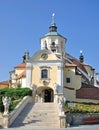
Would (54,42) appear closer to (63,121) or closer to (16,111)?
(16,111)

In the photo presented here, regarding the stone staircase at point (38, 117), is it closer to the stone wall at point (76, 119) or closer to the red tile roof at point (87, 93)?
the stone wall at point (76, 119)

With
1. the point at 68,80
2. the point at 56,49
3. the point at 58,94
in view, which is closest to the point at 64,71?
the point at 68,80

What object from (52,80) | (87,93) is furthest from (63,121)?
(87,93)

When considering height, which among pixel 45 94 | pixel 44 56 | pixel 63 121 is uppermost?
pixel 44 56

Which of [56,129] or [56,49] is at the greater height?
[56,49]

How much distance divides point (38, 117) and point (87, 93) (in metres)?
20.5

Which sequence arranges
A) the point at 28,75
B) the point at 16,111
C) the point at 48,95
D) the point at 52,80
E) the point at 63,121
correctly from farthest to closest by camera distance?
the point at 48,95, the point at 28,75, the point at 52,80, the point at 16,111, the point at 63,121

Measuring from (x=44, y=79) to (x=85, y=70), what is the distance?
17.6 meters

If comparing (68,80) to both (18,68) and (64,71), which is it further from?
(18,68)

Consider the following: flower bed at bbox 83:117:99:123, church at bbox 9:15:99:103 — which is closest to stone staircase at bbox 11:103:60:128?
flower bed at bbox 83:117:99:123

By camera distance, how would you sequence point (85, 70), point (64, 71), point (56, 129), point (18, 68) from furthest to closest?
point (85, 70), point (18, 68), point (64, 71), point (56, 129)

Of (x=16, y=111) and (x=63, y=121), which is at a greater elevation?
(x=16, y=111)

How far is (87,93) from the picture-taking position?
51.8 m

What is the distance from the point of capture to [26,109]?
3709 cm
